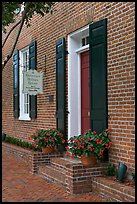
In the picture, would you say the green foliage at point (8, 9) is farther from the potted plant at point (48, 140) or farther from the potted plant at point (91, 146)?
the potted plant at point (91, 146)

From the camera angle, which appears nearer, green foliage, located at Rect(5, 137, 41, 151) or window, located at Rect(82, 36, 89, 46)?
window, located at Rect(82, 36, 89, 46)

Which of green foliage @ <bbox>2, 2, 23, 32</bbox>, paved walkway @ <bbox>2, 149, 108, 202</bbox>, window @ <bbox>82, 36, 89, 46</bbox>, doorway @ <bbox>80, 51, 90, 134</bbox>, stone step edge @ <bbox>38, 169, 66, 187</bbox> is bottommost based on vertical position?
paved walkway @ <bbox>2, 149, 108, 202</bbox>

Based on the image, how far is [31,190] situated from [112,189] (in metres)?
1.70

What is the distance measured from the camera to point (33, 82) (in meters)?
8.73

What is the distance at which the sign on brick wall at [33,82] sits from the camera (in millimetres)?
8255

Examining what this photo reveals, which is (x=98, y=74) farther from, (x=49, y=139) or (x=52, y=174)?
(x=52, y=174)

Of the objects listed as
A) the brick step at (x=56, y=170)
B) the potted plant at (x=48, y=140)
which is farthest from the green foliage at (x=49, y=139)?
the brick step at (x=56, y=170)

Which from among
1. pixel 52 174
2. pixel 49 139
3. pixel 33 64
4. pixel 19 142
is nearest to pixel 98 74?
pixel 49 139

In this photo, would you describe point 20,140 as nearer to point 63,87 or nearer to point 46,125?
point 46,125

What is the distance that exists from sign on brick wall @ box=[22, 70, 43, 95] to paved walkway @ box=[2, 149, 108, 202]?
6.82 ft

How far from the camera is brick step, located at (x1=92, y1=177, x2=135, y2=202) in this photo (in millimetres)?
4899

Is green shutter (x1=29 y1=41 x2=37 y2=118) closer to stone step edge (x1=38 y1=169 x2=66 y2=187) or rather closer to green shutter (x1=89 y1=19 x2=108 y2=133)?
stone step edge (x1=38 y1=169 x2=66 y2=187)

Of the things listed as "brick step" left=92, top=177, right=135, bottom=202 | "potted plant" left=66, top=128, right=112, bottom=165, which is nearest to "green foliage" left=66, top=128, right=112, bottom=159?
"potted plant" left=66, top=128, right=112, bottom=165

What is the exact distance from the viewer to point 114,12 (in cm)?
621
